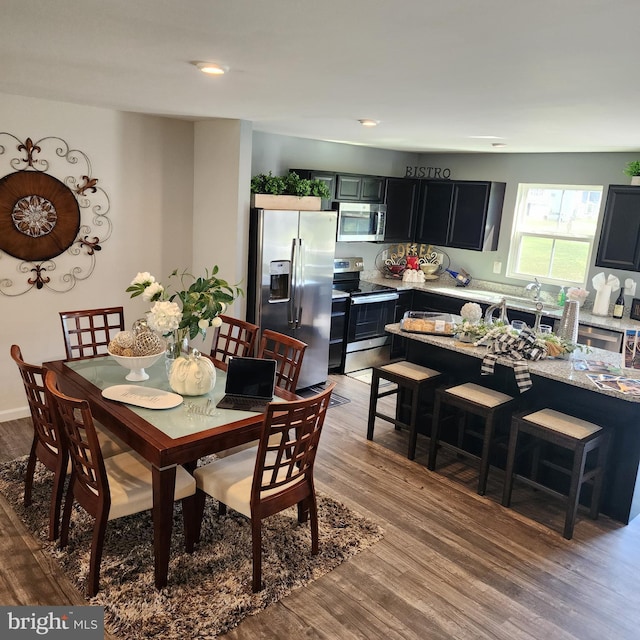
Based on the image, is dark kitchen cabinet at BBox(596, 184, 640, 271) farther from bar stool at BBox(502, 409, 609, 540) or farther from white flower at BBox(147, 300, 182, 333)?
white flower at BBox(147, 300, 182, 333)

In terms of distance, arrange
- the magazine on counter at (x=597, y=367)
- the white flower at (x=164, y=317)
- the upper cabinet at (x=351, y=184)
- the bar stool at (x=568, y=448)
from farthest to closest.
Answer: the upper cabinet at (x=351, y=184) < the magazine on counter at (x=597, y=367) < the bar stool at (x=568, y=448) < the white flower at (x=164, y=317)

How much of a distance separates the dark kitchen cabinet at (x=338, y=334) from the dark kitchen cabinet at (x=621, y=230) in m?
2.49

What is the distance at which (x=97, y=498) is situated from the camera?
2.50m

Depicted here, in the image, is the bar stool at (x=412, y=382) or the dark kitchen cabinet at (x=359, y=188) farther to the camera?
the dark kitchen cabinet at (x=359, y=188)

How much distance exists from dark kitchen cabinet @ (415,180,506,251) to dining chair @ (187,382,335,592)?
4.14 m

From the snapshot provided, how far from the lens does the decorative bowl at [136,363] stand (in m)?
3.01

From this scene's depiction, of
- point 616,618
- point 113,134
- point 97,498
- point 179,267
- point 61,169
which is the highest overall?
point 113,134

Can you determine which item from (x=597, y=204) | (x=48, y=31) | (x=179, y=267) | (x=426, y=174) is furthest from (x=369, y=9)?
(x=426, y=174)

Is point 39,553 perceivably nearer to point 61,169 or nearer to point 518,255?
point 61,169

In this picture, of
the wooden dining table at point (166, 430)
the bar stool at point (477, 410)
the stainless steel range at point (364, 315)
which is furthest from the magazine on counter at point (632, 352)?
the stainless steel range at point (364, 315)

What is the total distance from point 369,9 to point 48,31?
126 centimetres

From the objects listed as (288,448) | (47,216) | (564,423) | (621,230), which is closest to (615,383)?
(564,423)

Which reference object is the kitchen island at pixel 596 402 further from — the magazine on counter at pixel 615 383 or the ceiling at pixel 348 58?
the ceiling at pixel 348 58

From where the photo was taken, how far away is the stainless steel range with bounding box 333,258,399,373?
5913mm
